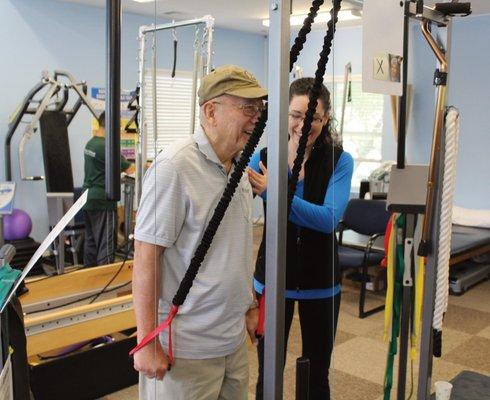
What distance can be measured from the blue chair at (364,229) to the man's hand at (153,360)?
9.34 feet

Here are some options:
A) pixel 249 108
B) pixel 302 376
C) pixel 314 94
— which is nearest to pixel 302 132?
pixel 314 94

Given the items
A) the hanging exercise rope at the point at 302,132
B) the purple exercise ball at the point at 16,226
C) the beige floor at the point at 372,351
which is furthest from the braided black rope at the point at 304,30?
the purple exercise ball at the point at 16,226

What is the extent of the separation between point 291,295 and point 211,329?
48cm

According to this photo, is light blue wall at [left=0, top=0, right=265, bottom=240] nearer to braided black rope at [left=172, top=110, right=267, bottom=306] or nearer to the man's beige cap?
the man's beige cap

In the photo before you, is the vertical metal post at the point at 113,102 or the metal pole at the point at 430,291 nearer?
the vertical metal post at the point at 113,102

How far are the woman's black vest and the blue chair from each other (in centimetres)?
227

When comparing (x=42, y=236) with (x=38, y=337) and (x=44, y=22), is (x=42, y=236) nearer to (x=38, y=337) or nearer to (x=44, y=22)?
(x=44, y=22)

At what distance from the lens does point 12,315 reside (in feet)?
4.37

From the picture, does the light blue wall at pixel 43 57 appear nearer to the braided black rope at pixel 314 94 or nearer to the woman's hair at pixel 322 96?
the woman's hair at pixel 322 96

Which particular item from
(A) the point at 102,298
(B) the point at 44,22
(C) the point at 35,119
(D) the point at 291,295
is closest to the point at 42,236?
(C) the point at 35,119

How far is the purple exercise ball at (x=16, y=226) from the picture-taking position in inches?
196

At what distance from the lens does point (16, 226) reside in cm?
504

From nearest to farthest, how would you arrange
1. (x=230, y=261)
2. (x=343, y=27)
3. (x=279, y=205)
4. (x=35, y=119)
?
(x=279, y=205)
(x=230, y=261)
(x=343, y=27)
(x=35, y=119)

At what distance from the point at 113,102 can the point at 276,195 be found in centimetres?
28
